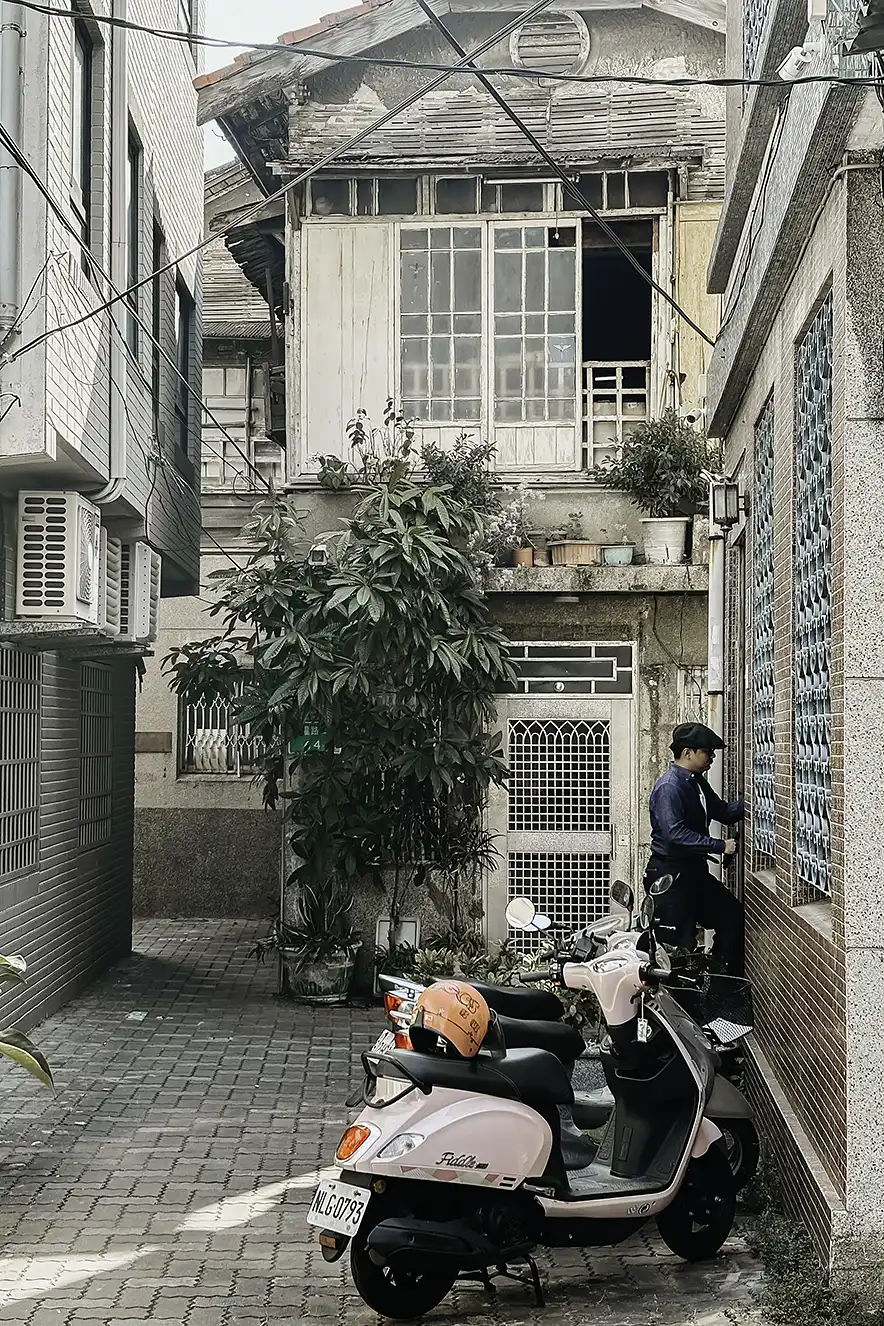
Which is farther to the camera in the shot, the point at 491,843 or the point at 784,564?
the point at 491,843

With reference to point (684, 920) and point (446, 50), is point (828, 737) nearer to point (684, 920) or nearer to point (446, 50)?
point (684, 920)

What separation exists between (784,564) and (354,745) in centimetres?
541

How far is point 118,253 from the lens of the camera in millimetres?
11188

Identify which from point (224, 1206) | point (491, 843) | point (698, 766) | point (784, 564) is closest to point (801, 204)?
point (784, 564)

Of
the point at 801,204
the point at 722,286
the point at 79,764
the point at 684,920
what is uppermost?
the point at 722,286

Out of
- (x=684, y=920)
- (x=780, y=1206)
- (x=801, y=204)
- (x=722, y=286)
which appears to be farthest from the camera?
(x=722, y=286)

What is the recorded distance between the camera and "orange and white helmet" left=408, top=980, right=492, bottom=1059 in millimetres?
5594

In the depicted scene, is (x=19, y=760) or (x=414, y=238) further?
(x=414, y=238)

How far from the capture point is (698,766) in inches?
371

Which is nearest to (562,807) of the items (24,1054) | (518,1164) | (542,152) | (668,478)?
(668,478)

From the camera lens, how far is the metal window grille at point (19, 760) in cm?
1047

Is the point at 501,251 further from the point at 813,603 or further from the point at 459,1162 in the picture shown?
the point at 459,1162

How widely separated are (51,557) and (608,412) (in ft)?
20.1

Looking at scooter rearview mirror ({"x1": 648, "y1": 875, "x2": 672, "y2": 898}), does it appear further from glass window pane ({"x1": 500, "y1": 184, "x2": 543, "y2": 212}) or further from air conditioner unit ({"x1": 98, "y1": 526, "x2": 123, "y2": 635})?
glass window pane ({"x1": 500, "y1": 184, "x2": 543, "y2": 212})
